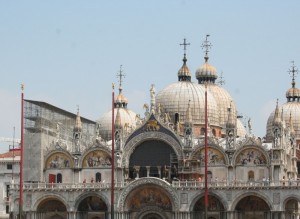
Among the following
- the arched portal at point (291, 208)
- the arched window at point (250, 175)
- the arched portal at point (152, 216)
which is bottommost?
the arched portal at point (152, 216)

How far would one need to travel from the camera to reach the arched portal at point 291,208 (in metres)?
108

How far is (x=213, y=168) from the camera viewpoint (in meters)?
113

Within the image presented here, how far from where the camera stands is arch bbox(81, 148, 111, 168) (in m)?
116

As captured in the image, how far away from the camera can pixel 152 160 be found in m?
115

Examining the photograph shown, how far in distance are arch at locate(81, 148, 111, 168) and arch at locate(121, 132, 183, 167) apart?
7.40 feet

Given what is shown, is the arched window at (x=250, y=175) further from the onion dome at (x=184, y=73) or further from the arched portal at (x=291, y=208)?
the onion dome at (x=184, y=73)

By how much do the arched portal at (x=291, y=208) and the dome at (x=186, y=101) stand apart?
55.4 ft

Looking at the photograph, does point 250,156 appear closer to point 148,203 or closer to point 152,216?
point 148,203

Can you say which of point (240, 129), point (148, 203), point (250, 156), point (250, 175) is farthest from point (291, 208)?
point (240, 129)

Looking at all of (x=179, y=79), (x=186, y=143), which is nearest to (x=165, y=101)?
(x=179, y=79)

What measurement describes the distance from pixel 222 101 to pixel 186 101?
10259 millimetres

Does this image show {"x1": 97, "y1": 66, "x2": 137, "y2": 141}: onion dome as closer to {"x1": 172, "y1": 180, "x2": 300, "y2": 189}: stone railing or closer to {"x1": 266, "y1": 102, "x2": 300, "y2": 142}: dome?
{"x1": 266, "y1": 102, "x2": 300, "y2": 142}: dome

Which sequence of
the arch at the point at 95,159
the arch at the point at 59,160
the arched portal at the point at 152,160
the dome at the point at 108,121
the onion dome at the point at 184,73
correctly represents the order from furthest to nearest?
the dome at the point at 108,121
the onion dome at the point at 184,73
the arch at the point at 59,160
the arch at the point at 95,159
the arched portal at the point at 152,160

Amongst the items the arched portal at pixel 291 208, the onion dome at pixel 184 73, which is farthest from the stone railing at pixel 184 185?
the onion dome at pixel 184 73
